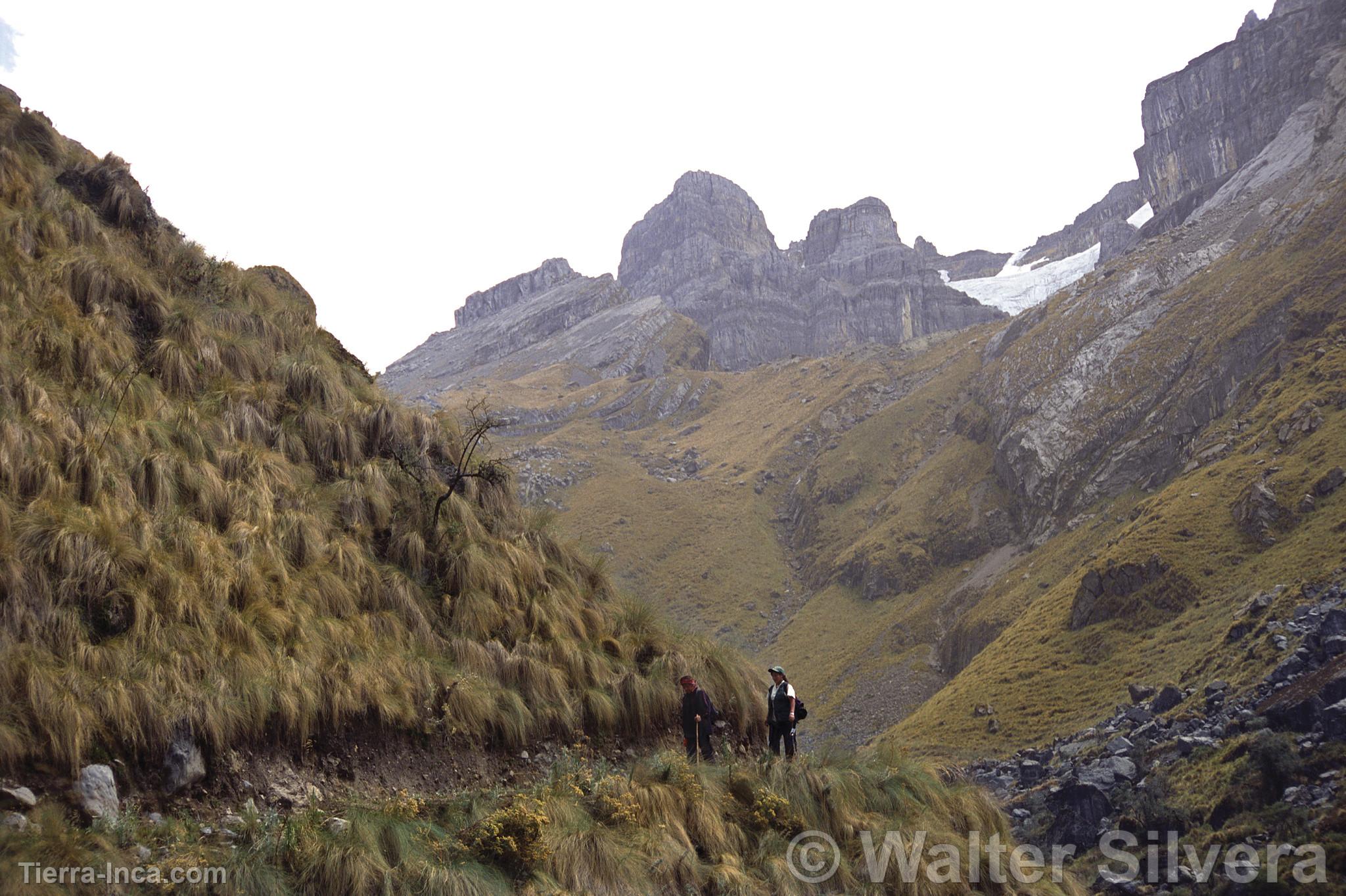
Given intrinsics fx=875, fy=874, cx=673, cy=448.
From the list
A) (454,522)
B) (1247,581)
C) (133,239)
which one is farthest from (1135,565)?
(133,239)

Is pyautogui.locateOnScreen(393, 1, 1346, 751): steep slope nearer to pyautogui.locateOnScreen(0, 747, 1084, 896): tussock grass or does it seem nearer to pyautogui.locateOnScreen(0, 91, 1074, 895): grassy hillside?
pyautogui.locateOnScreen(0, 747, 1084, 896): tussock grass

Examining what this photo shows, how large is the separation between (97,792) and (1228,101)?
574 feet

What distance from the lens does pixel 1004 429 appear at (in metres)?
79.3

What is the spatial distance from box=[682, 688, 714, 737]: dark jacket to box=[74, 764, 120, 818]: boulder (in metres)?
6.30

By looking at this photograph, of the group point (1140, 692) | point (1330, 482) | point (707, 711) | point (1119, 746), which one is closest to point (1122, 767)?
point (1119, 746)

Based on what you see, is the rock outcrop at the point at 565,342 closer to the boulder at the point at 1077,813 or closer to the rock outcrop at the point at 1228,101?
the rock outcrop at the point at 1228,101

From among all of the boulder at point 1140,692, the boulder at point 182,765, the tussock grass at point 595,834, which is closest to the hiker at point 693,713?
the tussock grass at point 595,834

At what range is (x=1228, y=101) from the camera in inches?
5586

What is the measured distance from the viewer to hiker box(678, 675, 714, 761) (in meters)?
11.2

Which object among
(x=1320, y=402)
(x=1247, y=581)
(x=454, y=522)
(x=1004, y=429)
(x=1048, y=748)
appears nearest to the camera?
(x=454, y=522)

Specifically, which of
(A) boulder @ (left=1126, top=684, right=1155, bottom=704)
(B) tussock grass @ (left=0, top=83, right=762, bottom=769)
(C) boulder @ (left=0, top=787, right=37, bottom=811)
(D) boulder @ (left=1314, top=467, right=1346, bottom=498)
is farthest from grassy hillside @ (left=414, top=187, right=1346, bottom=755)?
(C) boulder @ (left=0, top=787, right=37, bottom=811)

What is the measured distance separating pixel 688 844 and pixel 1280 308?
66360mm

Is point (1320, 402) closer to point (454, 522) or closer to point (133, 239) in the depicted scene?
point (454, 522)

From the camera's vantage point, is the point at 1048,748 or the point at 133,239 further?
the point at 1048,748
